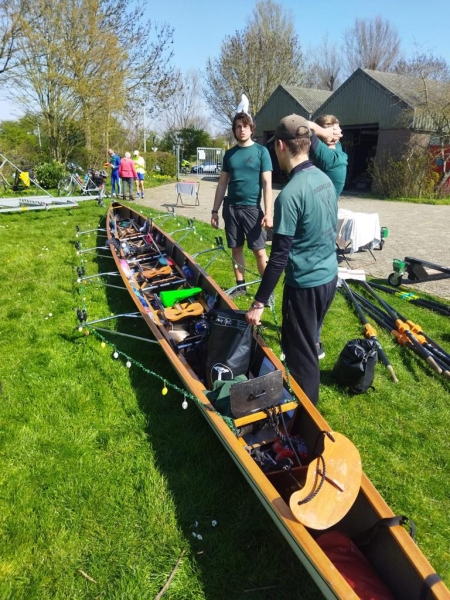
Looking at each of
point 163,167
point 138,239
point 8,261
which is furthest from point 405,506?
point 163,167

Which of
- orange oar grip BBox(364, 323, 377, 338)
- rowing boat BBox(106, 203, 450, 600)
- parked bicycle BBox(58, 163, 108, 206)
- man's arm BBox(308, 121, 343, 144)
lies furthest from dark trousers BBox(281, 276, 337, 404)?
parked bicycle BBox(58, 163, 108, 206)

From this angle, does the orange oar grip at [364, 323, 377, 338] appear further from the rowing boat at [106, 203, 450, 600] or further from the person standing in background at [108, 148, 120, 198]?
the person standing in background at [108, 148, 120, 198]

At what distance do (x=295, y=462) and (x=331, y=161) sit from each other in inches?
87.8

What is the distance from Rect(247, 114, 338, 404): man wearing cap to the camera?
88.7 inches

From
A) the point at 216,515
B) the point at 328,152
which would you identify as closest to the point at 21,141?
the point at 328,152

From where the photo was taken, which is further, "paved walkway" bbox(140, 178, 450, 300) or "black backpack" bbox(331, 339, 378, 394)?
"paved walkway" bbox(140, 178, 450, 300)

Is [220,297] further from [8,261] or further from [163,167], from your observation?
[163,167]

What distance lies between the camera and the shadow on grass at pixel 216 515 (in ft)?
6.61

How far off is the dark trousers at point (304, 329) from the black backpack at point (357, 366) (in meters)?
0.66

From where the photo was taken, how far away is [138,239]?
21.9 feet

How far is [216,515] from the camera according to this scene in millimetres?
2354

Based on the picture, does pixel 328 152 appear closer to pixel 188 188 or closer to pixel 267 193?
pixel 267 193

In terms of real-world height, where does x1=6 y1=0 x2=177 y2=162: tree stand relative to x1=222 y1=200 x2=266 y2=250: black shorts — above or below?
above

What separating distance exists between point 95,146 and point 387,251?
16.5 metres
